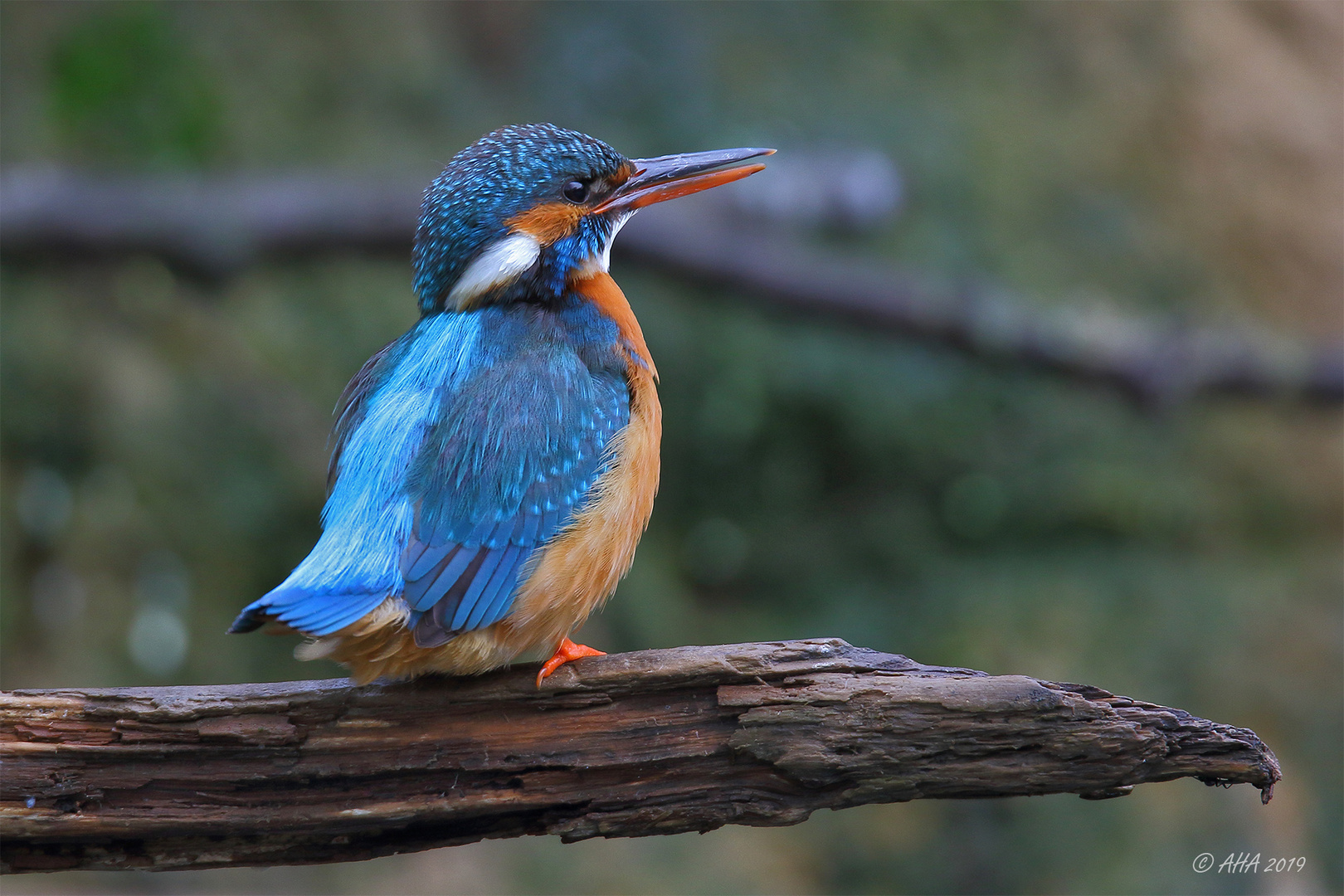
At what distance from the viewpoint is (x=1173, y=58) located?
294 inches

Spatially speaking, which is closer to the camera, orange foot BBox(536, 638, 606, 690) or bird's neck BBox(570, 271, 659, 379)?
orange foot BBox(536, 638, 606, 690)

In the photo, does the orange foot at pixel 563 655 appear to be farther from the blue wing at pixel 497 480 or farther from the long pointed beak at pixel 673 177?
the long pointed beak at pixel 673 177

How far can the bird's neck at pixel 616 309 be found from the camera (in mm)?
2781

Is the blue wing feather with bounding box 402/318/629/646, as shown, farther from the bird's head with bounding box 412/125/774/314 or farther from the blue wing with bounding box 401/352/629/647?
the bird's head with bounding box 412/125/774/314

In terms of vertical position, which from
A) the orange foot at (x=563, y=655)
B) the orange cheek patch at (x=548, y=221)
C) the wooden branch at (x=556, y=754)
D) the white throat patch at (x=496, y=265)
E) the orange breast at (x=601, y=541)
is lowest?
the wooden branch at (x=556, y=754)

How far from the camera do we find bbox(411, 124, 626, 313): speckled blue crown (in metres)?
2.67

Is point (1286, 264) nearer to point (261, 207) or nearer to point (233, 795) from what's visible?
point (261, 207)

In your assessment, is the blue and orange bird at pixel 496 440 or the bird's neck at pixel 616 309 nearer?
the blue and orange bird at pixel 496 440

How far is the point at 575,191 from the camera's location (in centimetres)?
281

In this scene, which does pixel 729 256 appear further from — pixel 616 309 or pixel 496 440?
pixel 496 440

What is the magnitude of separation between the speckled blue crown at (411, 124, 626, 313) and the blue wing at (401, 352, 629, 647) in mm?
350

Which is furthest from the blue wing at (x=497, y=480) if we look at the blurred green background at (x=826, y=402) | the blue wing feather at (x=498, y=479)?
the blurred green background at (x=826, y=402)

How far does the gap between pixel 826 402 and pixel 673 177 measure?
3.68 meters

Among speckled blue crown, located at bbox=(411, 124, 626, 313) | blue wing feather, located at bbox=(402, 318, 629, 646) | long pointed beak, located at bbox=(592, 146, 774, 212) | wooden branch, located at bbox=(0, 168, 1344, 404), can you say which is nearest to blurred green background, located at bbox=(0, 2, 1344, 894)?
wooden branch, located at bbox=(0, 168, 1344, 404)
